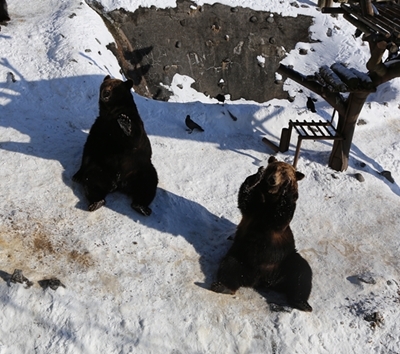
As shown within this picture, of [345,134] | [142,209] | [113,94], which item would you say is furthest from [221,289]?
[345,134]

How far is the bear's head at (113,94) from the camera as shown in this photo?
5.40m

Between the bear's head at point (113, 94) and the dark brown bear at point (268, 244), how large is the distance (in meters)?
1.85

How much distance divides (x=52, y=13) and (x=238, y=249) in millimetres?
7367

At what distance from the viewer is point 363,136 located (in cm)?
840

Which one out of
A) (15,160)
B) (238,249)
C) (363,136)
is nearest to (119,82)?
(15,160)

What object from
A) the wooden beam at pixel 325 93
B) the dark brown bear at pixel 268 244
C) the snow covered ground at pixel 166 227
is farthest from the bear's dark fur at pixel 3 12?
the dark brown bear at pixel 268 244

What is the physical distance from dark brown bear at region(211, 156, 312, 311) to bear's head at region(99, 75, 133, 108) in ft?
6.06

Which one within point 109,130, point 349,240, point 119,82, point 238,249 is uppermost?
point 119,82

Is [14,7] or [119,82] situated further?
[14,7]

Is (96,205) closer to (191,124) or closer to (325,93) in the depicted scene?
(191,124)

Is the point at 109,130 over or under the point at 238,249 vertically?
over

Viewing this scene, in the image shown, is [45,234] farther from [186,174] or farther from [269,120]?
[269,120]

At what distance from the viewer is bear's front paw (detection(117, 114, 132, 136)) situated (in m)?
5.34

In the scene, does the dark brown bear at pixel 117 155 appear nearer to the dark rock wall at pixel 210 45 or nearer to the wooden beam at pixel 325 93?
the wooden beam at pixel 325 93
